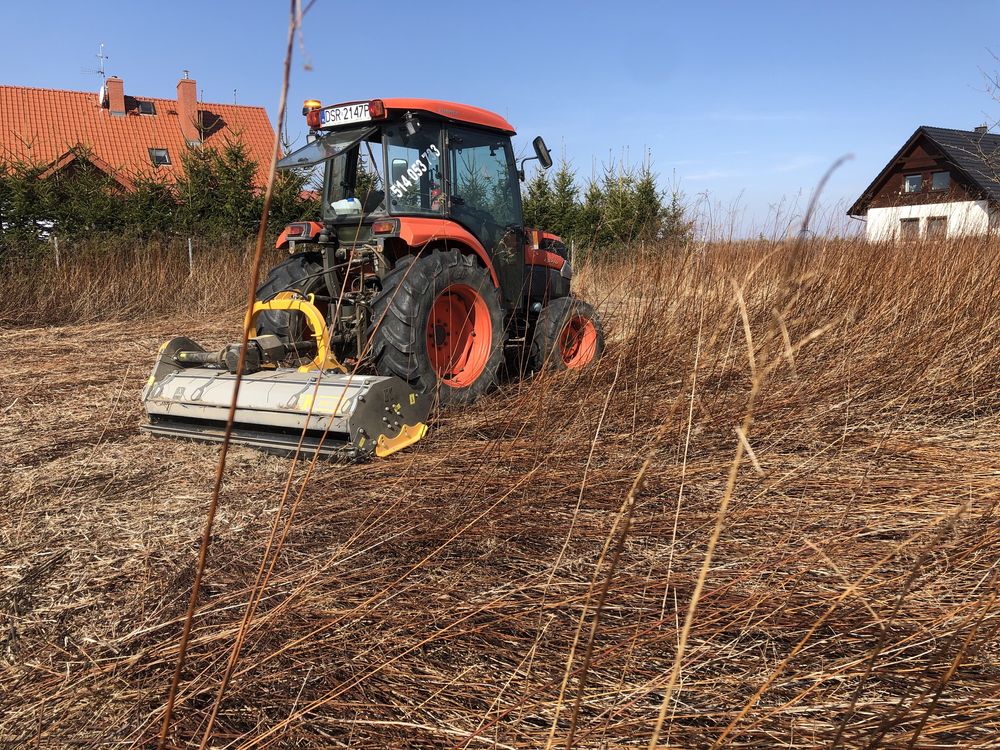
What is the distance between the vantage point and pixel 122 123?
24.4m

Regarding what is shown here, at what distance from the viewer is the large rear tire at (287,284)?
4.47 m

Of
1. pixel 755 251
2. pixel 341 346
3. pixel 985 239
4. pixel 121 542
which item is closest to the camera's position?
pixel 121 542

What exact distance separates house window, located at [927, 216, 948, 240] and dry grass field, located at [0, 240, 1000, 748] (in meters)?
2.18

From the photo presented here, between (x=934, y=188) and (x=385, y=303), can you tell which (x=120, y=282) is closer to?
(x=385, y=303)

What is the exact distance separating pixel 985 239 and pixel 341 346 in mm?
5284

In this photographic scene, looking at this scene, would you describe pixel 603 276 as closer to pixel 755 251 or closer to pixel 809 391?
pixel 755 251

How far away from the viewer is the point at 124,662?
176cm

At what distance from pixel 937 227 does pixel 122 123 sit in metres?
25.1

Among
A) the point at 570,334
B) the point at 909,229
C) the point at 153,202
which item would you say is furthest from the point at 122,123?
the point at 909,229

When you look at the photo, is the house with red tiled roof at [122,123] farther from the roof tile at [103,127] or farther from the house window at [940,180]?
the house window at [940,180]

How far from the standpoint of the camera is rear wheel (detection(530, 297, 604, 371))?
4887 mm

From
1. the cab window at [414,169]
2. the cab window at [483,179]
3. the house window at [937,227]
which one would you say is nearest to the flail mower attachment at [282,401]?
the cab window at [414,169]

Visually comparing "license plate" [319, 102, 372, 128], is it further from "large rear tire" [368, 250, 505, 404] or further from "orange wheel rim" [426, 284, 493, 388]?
"orange wheel rim" [426, 284, 493, 388]

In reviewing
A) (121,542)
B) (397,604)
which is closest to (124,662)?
(397,604)
